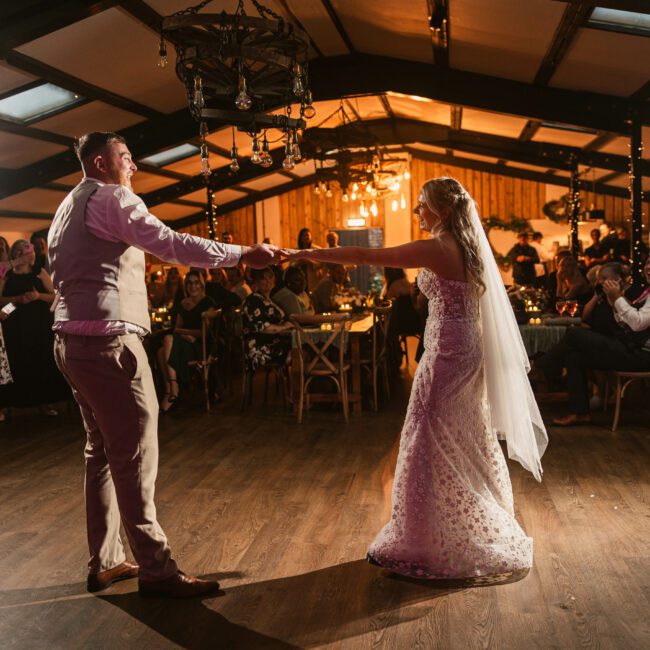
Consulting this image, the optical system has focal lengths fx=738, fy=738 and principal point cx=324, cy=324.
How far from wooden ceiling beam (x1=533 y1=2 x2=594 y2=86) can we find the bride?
2914mm

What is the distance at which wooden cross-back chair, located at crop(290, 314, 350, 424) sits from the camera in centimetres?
589

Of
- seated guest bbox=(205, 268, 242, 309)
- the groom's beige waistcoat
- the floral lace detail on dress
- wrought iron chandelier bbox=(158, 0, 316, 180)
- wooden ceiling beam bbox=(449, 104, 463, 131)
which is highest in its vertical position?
wooden ceiling beam bbox=(449, 104, 463, 131)

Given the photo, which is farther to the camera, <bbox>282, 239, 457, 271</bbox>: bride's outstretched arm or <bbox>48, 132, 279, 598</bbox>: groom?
<bbox>282, 239, 457, 271</bbox>: bride's outstretched arm

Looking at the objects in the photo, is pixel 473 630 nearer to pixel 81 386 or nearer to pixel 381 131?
pixel 81 386

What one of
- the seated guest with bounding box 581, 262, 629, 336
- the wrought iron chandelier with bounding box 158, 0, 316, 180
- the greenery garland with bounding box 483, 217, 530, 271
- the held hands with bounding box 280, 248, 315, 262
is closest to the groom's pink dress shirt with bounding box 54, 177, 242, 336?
the held hands with bounding box 280, 248, 315, 262

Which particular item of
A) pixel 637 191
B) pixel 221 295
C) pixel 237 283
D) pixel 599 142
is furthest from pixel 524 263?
pixel 221 295

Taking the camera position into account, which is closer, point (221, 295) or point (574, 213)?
point (221, 295)

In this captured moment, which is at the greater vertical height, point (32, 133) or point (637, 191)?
point (32, 133)

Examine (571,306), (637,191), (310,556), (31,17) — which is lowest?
(310,556)

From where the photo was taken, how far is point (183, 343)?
21.6ft

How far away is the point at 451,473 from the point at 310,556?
751mm

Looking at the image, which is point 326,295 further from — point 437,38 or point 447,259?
point 447,259

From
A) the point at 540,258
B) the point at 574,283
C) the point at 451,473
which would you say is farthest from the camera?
the point at 540,258

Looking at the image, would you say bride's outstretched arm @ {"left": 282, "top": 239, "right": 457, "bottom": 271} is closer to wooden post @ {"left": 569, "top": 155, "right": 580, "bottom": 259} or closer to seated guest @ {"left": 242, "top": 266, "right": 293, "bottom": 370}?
seated guest @ {"left": 242, "top": 266, "right": 293, "bottom": 370}
